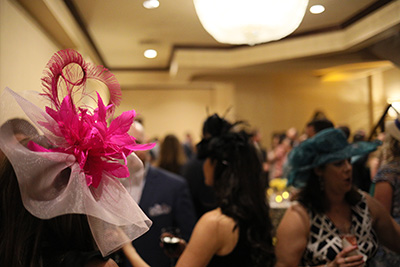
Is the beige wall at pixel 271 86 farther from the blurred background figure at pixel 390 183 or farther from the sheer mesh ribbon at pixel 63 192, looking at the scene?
the sheer mesh ribbon at pixel 63 192

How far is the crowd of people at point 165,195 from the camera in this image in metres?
1.03

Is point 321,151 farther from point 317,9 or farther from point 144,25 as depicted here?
point 144,25

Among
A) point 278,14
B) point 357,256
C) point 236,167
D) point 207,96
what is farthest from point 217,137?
point 207,96

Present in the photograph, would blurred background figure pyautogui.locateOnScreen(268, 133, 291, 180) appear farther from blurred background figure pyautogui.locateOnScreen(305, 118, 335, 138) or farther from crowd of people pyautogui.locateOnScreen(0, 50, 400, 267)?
crowd of people pyautogui.locateOnScreen(0, 50, 400, 267)

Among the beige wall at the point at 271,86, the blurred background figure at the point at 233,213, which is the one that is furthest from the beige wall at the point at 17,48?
the blurred background figure at the point at 233,213

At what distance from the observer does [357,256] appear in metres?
1.56

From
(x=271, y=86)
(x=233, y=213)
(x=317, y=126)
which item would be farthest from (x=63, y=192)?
(x=271, y=86)

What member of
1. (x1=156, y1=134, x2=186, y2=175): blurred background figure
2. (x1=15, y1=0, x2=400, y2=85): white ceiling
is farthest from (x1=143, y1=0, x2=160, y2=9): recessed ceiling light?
(x1=156, y1=134, x2=186, y2=175): blurred background figure

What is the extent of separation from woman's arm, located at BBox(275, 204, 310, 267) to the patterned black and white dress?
30mm

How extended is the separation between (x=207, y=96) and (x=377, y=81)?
587cm

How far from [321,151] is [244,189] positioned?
412mm

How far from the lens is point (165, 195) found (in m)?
2.37

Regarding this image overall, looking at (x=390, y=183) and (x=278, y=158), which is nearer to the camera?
(x=390, y=183)

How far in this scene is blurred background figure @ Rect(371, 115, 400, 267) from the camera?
1.80m
